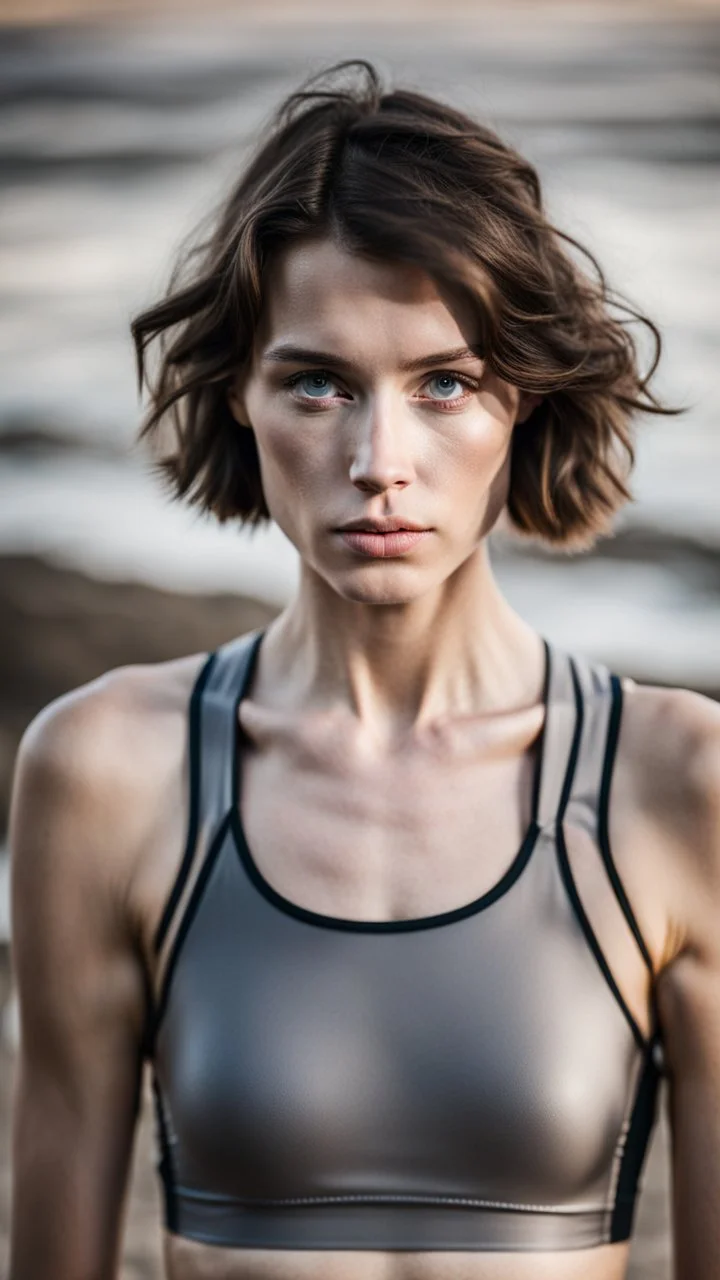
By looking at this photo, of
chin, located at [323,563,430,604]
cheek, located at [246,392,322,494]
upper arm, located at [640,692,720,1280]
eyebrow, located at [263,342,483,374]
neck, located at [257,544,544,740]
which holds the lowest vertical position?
upper arm, located at [640,692,720,1280]

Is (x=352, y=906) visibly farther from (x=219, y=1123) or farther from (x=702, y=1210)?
(x=702, y=1210)

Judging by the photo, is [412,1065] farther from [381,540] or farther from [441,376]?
[441,376]

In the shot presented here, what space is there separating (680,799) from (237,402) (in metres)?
0.47

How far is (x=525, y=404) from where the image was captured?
120cm

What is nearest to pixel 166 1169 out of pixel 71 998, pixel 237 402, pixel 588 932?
pixel 71 998

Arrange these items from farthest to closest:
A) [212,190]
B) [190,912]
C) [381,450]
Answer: [212,190]
[190,912]
[381,450]

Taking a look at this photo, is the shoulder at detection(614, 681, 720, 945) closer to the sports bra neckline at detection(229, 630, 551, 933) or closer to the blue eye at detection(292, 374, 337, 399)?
the sports bra neckline at detection(229, 630, 551, 933)

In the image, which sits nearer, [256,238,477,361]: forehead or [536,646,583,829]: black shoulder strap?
[256,238,477,361]: forehead

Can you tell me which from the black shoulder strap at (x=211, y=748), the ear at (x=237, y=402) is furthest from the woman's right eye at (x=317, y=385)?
the black shoulder strap at (x=211, y=748)

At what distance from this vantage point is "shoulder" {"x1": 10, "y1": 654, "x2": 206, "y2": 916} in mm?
1221

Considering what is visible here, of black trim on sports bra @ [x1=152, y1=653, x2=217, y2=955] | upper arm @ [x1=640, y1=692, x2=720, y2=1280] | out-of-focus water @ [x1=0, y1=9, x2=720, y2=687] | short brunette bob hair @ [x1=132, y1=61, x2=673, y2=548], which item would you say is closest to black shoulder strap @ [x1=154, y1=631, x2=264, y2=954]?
black trim on sports bra @ [x1=152, y1=653, x2=217, y2=955]

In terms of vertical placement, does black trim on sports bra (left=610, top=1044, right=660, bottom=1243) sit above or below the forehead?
below

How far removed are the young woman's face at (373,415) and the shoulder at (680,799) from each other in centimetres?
21

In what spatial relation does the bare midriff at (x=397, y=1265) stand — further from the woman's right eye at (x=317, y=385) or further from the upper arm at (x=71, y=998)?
the woman's right eye at (x=317, y=385)
